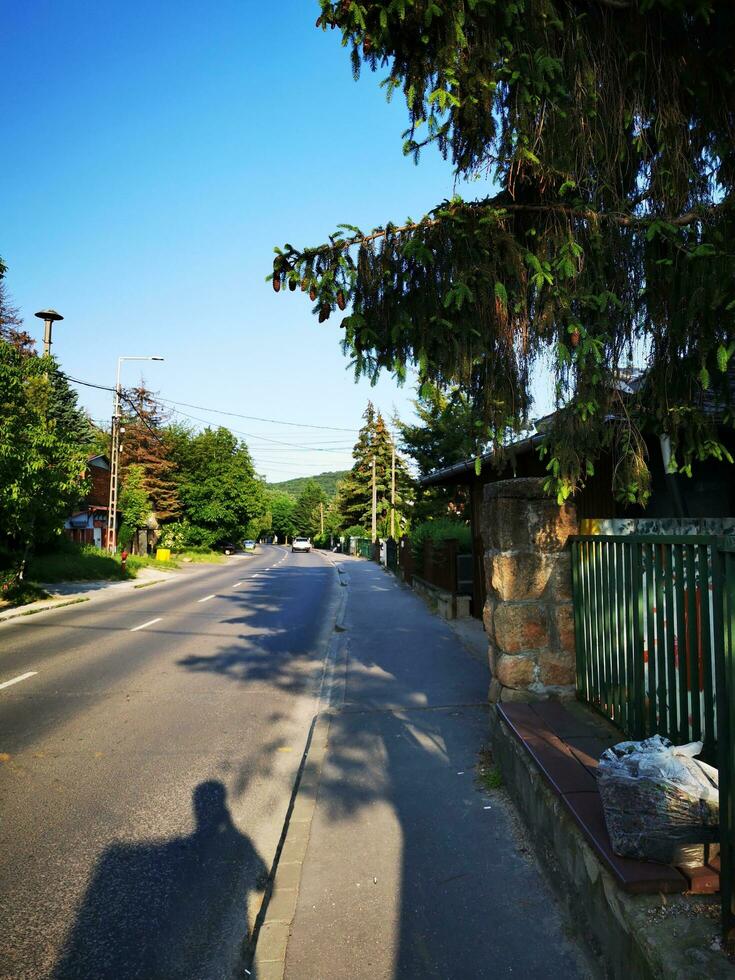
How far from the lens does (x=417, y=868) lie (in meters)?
3.48

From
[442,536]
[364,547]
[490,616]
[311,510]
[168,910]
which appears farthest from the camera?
[311,510]

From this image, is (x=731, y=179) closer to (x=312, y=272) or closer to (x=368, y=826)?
(x=312, y=272)

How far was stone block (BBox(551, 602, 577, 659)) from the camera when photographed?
502cm

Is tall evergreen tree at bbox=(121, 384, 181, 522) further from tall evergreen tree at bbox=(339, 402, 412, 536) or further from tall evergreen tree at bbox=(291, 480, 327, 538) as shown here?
tall evergreen tree at bbox=(291, 480, 327, 538)

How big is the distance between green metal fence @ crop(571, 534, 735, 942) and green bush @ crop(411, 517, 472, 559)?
8.36 metres

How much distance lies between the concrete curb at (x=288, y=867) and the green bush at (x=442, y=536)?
746 cm

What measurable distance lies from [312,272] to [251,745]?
4080 millimetres

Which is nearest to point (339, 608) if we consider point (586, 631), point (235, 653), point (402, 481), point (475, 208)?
point (235, 653)

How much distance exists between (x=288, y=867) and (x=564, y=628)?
266cm

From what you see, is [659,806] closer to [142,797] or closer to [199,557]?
[142,797]

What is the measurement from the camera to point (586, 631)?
186 inches

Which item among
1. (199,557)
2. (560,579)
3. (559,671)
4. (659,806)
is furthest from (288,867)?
(199,557)

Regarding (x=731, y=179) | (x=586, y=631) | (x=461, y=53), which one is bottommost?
(x=586, y=631)

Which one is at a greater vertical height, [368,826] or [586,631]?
[586,631]
